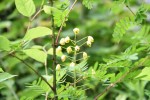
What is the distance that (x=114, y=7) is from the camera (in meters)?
0.85

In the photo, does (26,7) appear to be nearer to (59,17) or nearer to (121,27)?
(59,17)

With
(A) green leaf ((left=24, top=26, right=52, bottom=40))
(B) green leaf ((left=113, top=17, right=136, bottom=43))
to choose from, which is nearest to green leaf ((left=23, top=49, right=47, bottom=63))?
(A) green leaf ((left=24, top=26, right=52, bottom=40))

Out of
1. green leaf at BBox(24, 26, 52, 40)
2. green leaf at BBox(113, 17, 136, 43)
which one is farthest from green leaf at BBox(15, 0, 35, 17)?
Result: green leaf at BBox(113, 17, 136, 43)

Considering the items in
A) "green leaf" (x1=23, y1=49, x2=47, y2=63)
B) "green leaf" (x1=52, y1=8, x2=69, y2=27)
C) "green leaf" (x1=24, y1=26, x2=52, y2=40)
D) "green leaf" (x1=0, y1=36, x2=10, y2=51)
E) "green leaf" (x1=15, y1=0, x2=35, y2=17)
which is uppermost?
"green leaf" (x1=15, y1=0, x2=35, y2=17)

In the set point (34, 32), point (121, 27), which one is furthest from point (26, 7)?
point (121, 27)

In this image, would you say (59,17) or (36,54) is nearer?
Result: (59,17)

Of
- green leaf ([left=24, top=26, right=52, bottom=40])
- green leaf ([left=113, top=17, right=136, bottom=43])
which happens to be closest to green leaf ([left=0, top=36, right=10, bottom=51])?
green leaf ([left=24, top=26, right=52, bottom=40])

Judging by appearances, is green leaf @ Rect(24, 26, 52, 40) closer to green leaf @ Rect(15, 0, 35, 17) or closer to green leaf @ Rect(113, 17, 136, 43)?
green leaf @ Rect(15, 0, 35, 17)

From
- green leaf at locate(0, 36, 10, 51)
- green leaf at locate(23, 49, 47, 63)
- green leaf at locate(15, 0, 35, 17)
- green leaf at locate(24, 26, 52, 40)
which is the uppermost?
green leaf at locate(15, 0, 35, 17)

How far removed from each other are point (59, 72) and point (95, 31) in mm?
1362

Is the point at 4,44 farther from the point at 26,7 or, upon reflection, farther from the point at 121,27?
the point at 121,27

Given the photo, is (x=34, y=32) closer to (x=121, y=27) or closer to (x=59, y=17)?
(x=59, y=17)

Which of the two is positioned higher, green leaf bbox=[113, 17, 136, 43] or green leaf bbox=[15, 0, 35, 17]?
green leaf bbox=[15, 0, 35, 17]

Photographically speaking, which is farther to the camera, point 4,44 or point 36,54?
point 36,54
